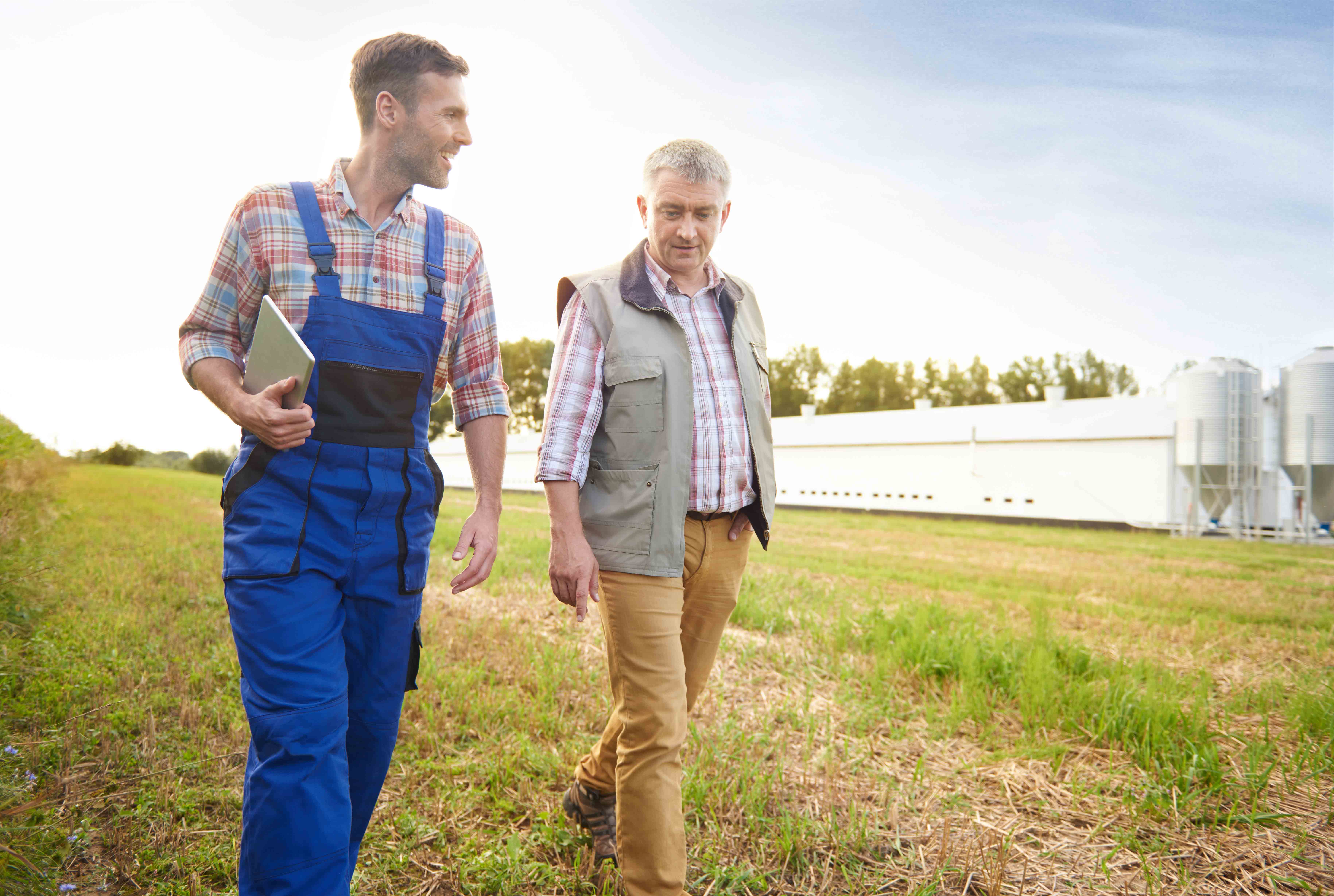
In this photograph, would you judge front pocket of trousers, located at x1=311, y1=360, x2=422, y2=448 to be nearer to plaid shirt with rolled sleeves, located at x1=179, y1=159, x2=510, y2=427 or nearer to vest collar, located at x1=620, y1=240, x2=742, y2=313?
plaid shirt with rolled sleeves, located at x1=179, y1=159, x2=510, y2=427

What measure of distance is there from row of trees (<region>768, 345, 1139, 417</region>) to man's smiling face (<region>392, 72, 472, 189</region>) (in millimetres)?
54784

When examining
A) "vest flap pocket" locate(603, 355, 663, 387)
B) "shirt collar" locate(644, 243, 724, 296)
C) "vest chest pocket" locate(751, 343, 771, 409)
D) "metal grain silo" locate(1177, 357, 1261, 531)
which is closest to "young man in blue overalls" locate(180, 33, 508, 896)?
"vest flap pocket" locate(603, 355, 663, 387)

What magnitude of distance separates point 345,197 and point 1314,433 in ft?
86.8

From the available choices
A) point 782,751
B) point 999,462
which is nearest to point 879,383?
point 999,462

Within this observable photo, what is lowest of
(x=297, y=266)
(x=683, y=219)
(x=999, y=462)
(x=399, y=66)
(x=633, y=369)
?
(x=999, y=462)

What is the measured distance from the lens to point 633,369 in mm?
2713

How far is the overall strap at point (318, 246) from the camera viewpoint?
2.23 m

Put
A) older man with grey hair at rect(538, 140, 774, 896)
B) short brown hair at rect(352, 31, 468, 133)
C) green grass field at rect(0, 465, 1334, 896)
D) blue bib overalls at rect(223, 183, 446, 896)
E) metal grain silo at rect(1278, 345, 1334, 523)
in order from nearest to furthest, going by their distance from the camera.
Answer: blue bib overalls at rect(223, 183, 446, 896), short brown hair at rect(352, 31, 468, 133), older man with grey hair at rect(538, 140, 774, 896), green grass field at rect(0, 465, 1334, 896), metal grain silo at rect(1278, 345, 1334, 523)

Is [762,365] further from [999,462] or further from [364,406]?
[999,462]

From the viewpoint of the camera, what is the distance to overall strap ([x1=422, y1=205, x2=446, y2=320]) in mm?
2389

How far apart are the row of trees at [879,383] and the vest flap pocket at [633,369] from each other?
173 feet

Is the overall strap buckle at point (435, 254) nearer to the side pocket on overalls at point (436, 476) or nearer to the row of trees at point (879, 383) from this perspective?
the side pocket on overalls at point (436, 476)

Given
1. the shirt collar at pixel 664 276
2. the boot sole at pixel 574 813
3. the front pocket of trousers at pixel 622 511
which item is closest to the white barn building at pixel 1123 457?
the boot sole at pixel 574 813

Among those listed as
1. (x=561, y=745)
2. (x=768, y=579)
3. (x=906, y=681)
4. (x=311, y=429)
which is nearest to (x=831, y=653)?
(x=906, y=681)
